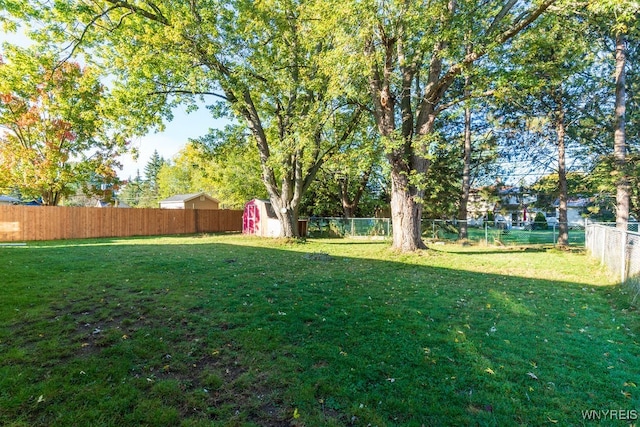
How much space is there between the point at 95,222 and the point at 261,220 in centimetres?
882

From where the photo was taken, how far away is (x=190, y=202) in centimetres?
2708

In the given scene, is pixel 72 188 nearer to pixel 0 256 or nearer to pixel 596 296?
pixel 0 256

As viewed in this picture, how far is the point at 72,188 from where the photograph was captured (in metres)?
19.5

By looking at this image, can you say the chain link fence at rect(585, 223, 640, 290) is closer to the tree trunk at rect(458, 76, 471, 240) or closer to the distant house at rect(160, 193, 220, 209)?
the tree trunk at rect(458, 76, 471, 240)

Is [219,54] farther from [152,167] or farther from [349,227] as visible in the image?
[152,167]

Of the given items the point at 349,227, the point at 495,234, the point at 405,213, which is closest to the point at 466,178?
the point at 495,234

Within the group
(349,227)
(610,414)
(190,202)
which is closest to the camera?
(610,414)

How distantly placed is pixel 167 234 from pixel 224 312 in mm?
17536

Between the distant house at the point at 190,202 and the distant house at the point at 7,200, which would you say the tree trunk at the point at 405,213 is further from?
the distant house at the point at 7,200

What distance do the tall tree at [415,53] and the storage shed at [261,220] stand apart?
9250mm

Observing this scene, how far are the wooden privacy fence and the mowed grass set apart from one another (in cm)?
1114

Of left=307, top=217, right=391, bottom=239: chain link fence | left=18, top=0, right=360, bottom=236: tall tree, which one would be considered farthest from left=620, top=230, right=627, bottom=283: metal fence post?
left=307, top=217, right=391, bottom=239: chain link fence

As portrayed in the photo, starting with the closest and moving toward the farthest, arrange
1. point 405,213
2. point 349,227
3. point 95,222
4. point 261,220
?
1. point 405,213
2. point 95,222
3. point 349,227
4. point 261,220

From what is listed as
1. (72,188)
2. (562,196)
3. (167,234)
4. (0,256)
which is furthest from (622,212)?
(72,188)
